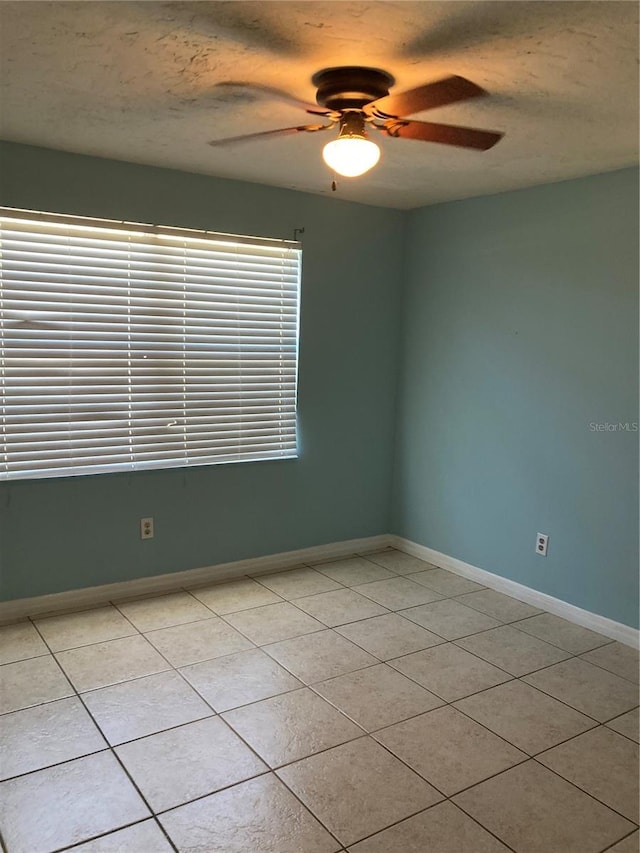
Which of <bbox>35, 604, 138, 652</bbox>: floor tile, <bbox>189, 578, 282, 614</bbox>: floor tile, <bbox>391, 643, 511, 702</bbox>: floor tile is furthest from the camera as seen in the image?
<bbox>189, 578, 282, 614</bbox>: floor tile

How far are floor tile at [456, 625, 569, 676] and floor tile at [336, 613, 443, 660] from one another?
A: 0.19 metres

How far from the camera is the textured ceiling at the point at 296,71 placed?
1.78m

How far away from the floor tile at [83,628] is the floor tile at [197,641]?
0.17 m

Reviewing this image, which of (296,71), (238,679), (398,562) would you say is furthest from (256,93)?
(398,562)

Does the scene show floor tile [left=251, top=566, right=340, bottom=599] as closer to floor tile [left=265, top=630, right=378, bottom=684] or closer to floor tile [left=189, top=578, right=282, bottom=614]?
floor tile [left=189, top=578, right=282, bottom=614]

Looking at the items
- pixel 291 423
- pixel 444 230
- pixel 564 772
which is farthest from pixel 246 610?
pixel 444 230

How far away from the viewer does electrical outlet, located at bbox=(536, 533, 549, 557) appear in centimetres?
368

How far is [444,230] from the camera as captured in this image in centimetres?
421

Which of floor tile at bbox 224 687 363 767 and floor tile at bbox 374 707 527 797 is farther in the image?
floor tile at bbox 224 687 363 767

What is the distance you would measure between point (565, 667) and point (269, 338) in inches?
92.7

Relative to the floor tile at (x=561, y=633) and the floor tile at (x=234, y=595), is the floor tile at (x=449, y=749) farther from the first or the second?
the floor tile at (x=234, y=595)

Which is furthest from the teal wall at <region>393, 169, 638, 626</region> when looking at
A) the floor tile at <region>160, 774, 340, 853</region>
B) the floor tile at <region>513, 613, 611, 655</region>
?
the floor tile at <region>160, 774, 340, 853</region>

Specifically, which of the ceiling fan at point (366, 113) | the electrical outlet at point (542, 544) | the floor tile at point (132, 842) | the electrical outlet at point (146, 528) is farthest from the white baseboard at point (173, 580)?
the ceiling fan at point (366, 113)

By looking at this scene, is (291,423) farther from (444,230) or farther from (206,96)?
(206,96)
